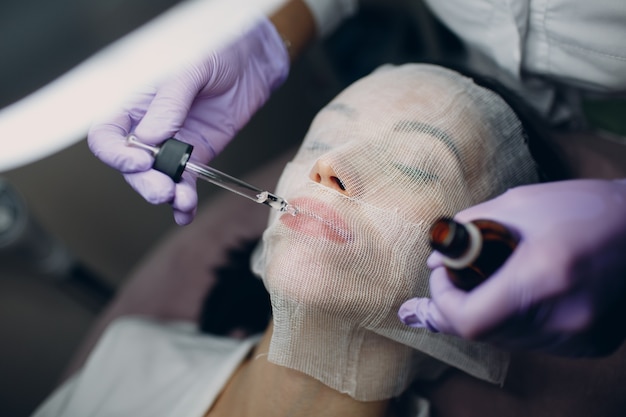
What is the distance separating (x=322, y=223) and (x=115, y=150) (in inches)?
13.6

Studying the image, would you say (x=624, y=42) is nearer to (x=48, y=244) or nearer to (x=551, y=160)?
(x=551, y=160)

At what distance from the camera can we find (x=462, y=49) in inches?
66.2

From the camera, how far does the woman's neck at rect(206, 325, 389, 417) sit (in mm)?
845

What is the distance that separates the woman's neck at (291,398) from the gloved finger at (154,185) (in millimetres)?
335

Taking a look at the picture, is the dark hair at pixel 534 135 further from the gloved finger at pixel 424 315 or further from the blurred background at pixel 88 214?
the blurred background at pixel 88 214

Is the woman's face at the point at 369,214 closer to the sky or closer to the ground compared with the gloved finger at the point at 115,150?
closer to the ground

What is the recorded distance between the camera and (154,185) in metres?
0.76

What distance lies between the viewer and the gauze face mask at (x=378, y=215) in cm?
73

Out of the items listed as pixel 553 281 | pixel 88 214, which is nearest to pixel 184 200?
pixel 553 281

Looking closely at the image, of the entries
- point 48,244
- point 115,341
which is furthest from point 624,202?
point 48,244

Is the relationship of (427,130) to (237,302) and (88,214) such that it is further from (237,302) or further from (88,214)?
(88,214)

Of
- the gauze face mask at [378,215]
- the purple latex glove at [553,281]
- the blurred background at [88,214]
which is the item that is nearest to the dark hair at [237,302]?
the blurred background at [88,214]

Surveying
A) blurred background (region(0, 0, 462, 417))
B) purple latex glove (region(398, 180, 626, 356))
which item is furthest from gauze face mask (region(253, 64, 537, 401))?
blurred background (region(0, 0, 462, 417))

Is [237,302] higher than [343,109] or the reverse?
the reverse
